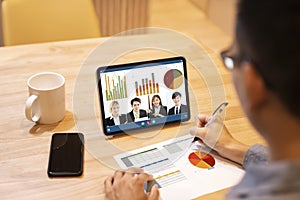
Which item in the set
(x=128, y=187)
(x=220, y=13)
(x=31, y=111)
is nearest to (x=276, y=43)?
(x=128, y=187)

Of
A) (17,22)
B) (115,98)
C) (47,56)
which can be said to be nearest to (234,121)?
(115,98)

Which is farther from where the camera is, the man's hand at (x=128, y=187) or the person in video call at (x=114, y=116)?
the person in video call at (x=114, y=116)

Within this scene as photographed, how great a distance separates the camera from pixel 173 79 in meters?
1.31

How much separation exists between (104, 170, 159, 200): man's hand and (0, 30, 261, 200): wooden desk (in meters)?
0.03

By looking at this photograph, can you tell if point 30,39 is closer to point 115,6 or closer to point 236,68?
point 115,6

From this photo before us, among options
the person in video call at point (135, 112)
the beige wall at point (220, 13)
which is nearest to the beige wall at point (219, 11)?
the beige wall at point (220, 13)

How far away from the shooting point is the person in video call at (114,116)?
1239 mm

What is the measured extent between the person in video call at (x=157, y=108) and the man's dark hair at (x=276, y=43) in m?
0.65

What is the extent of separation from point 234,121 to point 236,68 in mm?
698

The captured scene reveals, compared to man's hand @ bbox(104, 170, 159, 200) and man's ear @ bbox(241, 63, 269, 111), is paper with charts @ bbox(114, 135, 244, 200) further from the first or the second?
man's ear @ bbox(241, 63, 269, 111)

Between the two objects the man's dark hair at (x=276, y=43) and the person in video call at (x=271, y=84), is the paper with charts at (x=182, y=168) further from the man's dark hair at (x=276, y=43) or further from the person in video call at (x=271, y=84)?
the man's dark hair at (x=276, y=43)

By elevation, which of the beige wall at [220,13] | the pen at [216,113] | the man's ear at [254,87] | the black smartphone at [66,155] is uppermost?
the man's ear at [254,87]

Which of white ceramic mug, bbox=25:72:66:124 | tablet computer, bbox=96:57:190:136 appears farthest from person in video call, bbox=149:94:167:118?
white ceramic mug, bbox=25:72:66:124

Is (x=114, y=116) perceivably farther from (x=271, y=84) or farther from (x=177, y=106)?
(x=271, y=84)
